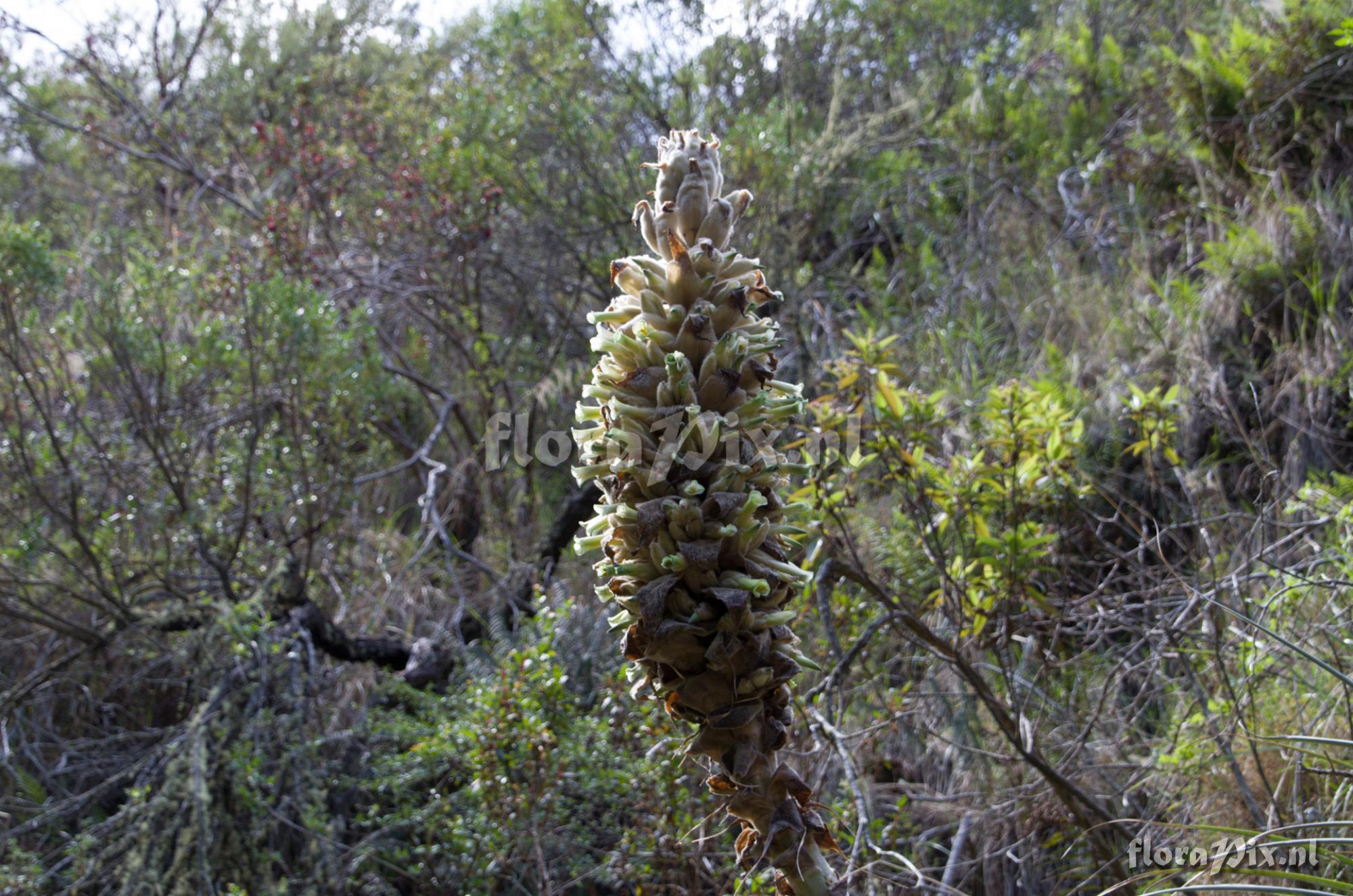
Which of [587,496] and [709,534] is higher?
[709,534]

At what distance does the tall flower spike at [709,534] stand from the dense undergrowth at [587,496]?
654 mm

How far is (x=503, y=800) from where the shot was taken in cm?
280

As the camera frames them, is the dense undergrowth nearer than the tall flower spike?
No

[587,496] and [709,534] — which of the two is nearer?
[709,534]

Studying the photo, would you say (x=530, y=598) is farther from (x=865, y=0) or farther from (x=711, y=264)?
(x=865, y=0)

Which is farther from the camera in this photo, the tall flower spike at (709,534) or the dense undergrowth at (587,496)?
the dense undergrowth at (587,496)

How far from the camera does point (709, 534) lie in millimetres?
1140

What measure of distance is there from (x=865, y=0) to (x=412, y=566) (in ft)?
19.0

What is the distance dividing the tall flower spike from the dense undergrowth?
0.65m

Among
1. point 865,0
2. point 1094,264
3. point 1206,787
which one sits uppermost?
point 865,0

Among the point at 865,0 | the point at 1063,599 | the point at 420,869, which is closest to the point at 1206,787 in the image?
the point at 1063,599

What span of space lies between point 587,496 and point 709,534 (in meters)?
3.93

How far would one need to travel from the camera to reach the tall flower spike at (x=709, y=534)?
113 cm

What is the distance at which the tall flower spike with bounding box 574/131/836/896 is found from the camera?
113cm
